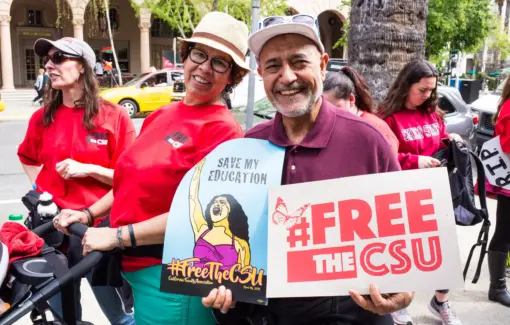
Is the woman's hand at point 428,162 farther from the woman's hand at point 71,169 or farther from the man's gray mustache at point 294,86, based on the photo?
the woman's hand at point 71,169

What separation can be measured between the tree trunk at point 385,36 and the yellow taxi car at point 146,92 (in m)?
14.2

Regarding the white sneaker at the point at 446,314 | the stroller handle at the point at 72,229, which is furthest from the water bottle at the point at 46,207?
the white sneaker at the point at 446,314

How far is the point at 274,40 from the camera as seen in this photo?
1.88m

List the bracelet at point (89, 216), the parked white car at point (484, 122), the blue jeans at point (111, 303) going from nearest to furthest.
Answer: the bracelet at point (89, 216) → the blue jeans at point (111, 303) → the parked white car at point (484, 122)

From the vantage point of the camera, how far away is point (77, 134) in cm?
288

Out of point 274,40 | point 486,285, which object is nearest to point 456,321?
point 486,285

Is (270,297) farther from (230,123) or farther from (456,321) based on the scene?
(456,321)

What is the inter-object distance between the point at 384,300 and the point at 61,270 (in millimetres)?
1215

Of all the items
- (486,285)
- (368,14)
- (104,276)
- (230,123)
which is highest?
Result: (368,14)

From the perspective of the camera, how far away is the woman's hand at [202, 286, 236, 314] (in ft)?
5.71

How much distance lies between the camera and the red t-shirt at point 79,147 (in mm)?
2846

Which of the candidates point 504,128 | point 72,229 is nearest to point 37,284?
point 72,229

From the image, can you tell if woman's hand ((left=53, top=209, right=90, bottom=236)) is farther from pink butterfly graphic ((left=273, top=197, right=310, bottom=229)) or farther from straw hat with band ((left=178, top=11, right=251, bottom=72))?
pink butterfly graphic ((left=273, top=197, right=310, bottom=229))

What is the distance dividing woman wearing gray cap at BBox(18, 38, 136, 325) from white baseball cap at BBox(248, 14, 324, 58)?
132 cm
